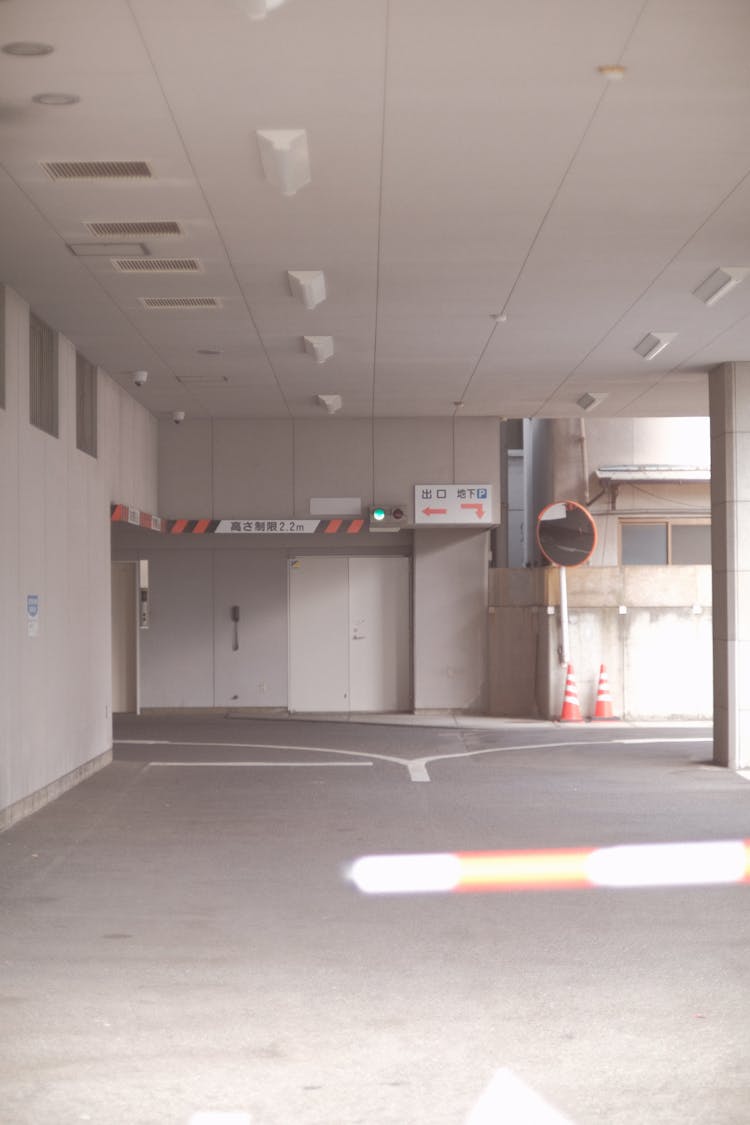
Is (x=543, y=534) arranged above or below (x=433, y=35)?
below

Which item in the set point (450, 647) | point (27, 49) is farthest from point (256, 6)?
point (450, 647)

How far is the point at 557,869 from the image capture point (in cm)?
793

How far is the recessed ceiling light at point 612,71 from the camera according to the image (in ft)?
19.4

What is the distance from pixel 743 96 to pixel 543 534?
34.6 feet

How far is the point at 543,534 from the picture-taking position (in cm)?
1666

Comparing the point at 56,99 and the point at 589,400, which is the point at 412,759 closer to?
the point at 589,400

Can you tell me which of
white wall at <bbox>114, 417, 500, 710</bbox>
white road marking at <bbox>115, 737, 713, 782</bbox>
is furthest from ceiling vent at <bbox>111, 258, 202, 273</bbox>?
white wall at <bbox>114, 417, 500, 710</bbox>

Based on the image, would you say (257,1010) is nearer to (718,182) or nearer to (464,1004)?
(464,1004)

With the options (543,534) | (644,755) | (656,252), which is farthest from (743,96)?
(543,534)

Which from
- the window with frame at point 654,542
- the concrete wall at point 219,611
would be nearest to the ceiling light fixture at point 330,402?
the concrete wall at point 219,611

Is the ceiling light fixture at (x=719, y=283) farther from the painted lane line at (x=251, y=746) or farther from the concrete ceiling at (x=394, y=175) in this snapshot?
the painted lane line at (x=251, y=746)

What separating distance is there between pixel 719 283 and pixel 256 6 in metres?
5.58

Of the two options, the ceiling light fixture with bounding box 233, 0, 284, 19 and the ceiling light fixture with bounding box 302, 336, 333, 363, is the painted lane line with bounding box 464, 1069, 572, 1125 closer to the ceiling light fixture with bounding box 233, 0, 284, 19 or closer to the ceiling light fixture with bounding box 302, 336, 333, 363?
the ceiling light fixture with bounding box 233, 0, 284, 19

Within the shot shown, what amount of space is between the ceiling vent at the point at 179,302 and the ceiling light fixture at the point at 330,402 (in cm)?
495
